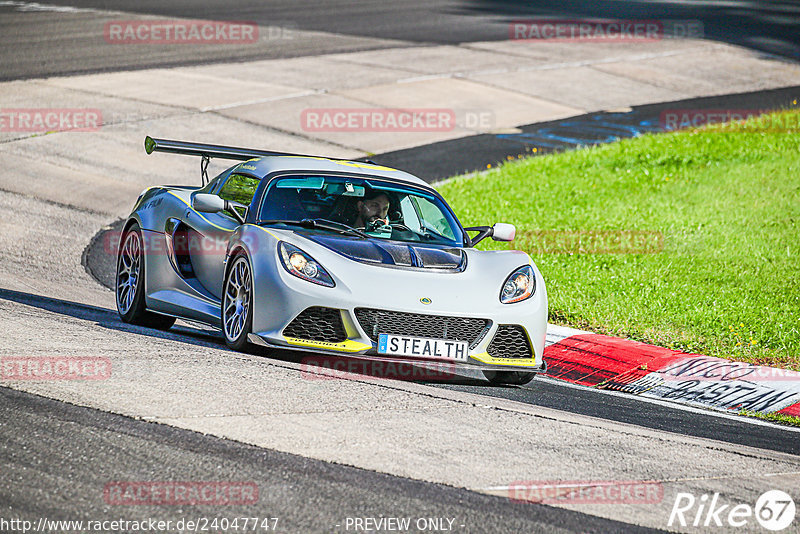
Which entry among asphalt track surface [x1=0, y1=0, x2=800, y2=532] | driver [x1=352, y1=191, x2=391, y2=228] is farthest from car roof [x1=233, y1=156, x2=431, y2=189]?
asphalt track surface [x1=0, y1=0, x2=800, y2=532]

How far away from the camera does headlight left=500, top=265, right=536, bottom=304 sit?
305 inches

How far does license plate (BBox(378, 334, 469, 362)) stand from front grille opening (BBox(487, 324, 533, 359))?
0.37 meters

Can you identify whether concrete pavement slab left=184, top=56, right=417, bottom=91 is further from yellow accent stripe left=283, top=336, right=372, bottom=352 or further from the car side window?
yellow accent stripe left=283, top=336, right=372, bottom=352

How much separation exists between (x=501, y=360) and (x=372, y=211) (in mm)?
1662

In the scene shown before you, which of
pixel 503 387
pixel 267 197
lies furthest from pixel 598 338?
pixel 267 197

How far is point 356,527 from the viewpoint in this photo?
4461 millimetres

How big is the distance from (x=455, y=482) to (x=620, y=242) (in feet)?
28.0

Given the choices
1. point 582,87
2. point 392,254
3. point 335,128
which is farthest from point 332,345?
point 582,87

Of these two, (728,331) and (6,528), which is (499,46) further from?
(6,528)

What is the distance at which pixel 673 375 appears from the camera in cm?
888

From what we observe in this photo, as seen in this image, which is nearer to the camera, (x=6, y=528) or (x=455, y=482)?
(x=6, y=528)

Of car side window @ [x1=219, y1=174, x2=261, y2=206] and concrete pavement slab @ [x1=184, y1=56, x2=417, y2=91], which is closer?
car side window @ [x1=219, y1=174, x2=261, y2=206]

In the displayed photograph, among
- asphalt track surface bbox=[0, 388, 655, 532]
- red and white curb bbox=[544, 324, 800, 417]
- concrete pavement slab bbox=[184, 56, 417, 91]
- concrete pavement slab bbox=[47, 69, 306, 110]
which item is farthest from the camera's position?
concrete pavement slab bbox=[184, 56, 417, 91]

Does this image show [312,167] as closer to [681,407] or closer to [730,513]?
[681,407]
